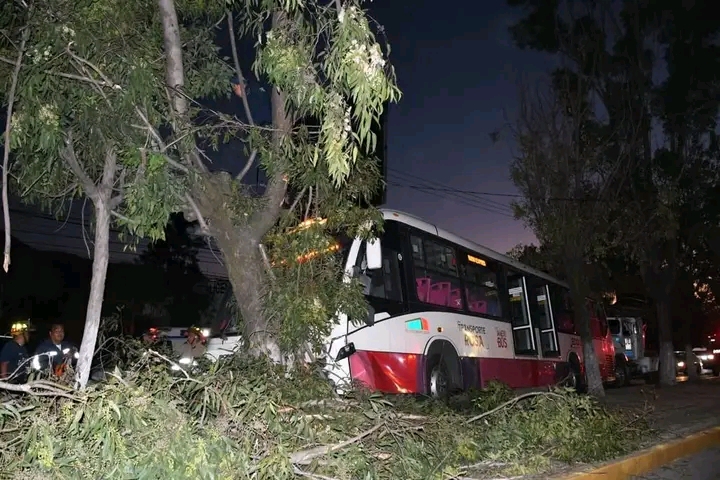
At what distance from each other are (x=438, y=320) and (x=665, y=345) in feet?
44.7

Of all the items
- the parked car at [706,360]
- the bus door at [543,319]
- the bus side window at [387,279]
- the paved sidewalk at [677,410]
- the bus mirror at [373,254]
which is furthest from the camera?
the parked car at [706,360]

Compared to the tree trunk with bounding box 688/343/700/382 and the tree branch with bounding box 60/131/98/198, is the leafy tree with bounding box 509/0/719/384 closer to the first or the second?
the tree trunk with bounding box 688/343/700/382

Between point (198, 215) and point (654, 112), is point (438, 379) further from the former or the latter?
point (654, 112)

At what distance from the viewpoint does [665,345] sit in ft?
69.9

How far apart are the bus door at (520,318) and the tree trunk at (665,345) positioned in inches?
351

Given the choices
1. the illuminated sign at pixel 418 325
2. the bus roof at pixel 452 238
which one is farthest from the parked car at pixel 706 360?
the illuminated sign at pixel 418 325

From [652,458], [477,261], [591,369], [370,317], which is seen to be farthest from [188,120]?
[591,369]

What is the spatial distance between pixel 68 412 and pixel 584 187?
46.0ft

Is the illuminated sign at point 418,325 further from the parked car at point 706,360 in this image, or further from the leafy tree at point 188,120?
the parked car at point 706,360

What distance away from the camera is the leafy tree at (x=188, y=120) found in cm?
572

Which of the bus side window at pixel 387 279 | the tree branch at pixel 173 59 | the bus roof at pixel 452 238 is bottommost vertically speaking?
the bus side window at pixel 387 279

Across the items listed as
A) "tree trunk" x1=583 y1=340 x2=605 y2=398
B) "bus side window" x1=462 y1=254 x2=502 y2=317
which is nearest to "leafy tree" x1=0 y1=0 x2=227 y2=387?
"bus side window" x1=462 y1=254 x2=502 y2=317

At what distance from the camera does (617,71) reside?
60.5ft

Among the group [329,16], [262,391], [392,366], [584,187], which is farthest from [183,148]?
[584,187]
